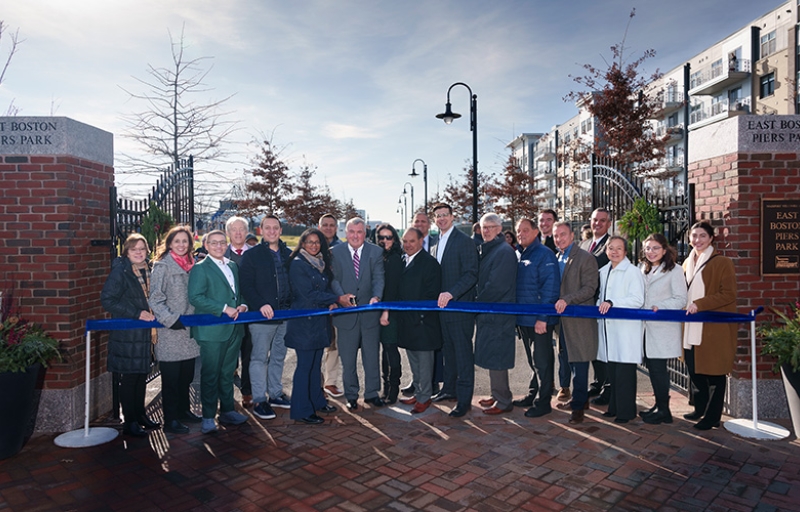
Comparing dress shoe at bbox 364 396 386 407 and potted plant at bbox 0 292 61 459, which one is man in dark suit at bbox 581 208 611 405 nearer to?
dress shoe at bbox 364 396 386 407

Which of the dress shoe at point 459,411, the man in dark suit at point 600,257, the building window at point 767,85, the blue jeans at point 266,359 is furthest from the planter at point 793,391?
the building window at point 767,85

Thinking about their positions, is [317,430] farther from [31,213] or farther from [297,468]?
[31,213]

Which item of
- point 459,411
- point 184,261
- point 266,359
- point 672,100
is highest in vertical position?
point 672,100

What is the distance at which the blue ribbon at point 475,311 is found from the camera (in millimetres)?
5557

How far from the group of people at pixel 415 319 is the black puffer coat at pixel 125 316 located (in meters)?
0.01

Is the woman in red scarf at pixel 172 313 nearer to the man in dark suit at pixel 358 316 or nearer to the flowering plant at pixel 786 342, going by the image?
the man in dark suit at pixel 358 316

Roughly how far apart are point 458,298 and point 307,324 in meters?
1.69

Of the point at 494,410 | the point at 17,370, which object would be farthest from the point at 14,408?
the point at 494,410

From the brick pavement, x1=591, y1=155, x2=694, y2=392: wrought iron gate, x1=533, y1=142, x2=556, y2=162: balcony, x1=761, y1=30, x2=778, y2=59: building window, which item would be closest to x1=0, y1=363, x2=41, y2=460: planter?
the brick pavement

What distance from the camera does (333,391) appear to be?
7.04 metres

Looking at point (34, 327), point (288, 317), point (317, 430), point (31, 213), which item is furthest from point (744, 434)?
point (31, 213)

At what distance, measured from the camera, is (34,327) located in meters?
5.62

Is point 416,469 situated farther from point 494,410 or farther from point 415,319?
point 415,319

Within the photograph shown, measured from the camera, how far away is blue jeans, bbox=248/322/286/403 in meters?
6.22
